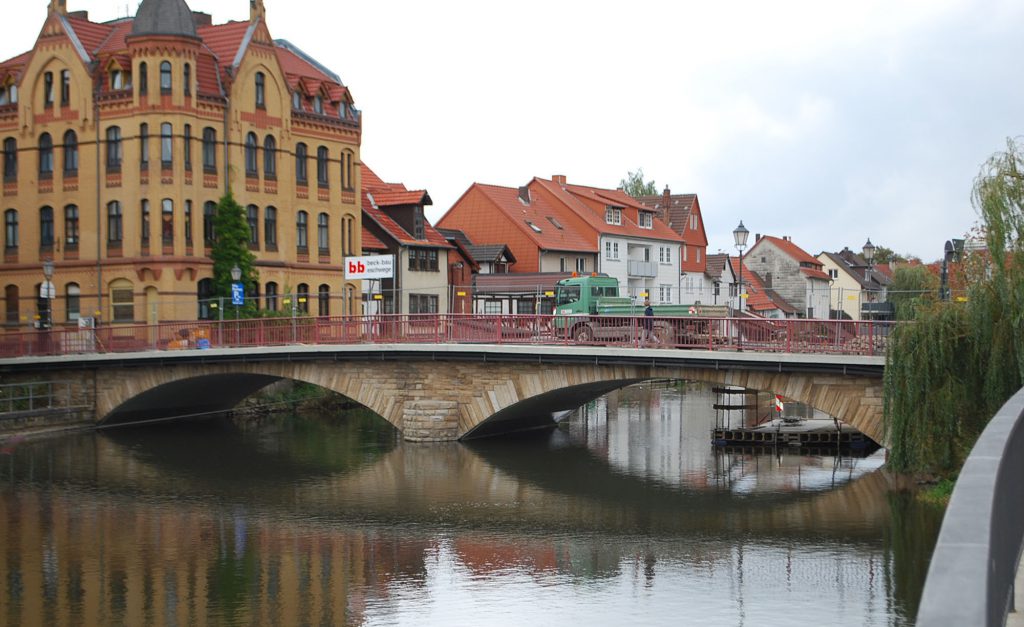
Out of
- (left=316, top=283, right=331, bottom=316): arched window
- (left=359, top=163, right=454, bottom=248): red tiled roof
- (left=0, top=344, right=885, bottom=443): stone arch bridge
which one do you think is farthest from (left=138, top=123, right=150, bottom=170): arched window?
(left=359, top=163, right=454, bottom=248): red tiled roof

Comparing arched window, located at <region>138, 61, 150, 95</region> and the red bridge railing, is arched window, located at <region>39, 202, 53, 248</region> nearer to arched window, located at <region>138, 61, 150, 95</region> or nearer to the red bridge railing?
the red bridge railing

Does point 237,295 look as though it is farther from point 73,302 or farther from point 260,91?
point 260,91

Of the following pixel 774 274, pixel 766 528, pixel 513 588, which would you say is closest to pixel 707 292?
pixel 774 274

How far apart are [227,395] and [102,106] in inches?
508

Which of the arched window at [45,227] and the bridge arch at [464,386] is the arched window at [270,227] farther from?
the arched window at [45,227]

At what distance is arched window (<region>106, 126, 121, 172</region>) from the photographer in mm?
47344

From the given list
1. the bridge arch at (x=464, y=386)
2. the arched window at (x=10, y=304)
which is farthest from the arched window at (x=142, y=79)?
the bridge arch at (x=464, y=386)

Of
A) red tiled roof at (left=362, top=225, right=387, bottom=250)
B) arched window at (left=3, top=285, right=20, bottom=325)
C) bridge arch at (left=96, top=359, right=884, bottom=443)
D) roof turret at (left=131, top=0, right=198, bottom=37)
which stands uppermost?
roof turret at (left=131, top=0, right=198, bottom=37)

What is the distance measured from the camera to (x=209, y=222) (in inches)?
1905

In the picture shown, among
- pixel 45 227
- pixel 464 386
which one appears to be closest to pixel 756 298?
pixel 45 227

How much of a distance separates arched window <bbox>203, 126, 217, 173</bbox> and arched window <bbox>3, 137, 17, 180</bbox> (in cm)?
901

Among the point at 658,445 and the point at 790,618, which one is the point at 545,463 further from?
the point at 790,618

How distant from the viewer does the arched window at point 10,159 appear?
50.2 metres

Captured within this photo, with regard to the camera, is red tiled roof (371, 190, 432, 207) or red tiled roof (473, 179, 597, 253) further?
red tiled roof (473, 179, 597, 253)
